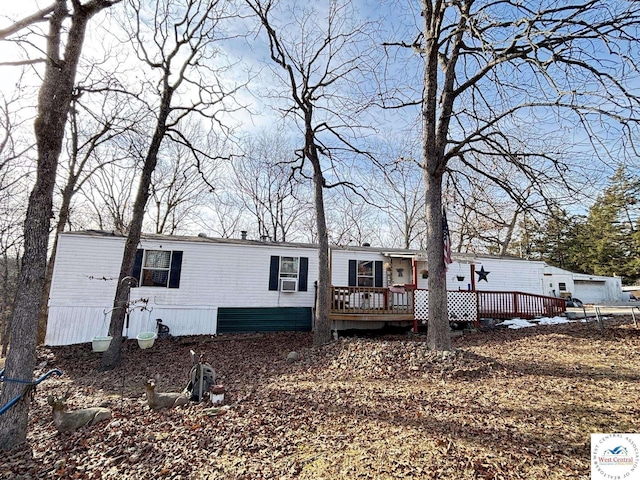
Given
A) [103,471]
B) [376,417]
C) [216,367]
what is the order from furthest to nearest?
[216,367], [376,417], [103,471]

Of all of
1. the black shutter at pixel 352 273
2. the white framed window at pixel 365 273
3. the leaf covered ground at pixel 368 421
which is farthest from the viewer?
the white framed window at pixel 365 273

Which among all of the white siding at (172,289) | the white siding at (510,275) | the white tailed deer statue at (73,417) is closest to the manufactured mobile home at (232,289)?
the white siding at (172,289)

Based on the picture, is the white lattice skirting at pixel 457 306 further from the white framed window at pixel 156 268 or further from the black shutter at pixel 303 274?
the white framed window at pixel 156 268

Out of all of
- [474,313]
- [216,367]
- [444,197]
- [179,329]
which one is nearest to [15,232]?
[179,329]

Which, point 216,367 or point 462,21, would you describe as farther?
point 216,367

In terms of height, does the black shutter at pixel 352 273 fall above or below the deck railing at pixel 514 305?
above

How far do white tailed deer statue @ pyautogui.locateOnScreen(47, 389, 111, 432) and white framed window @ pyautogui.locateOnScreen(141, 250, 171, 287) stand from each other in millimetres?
6710

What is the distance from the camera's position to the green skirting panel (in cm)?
1114

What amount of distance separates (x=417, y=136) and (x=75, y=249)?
1072 cm

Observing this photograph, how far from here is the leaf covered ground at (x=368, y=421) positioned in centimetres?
286

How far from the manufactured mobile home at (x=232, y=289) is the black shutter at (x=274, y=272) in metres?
0.04

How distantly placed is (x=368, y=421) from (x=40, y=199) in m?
4.91

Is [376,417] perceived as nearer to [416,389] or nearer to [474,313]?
[416,389]

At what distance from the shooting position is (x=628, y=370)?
534 centimetres
